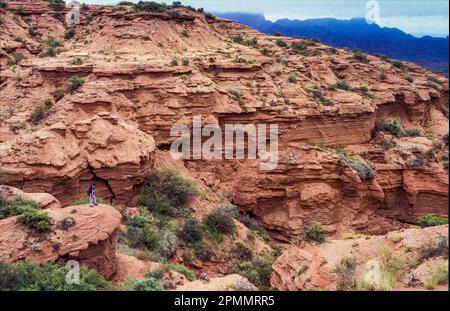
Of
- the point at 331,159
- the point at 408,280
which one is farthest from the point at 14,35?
the point at 408,280

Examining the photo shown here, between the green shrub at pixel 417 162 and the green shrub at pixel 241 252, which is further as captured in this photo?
the green shrub at pixel 417 162

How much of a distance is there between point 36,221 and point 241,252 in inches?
343

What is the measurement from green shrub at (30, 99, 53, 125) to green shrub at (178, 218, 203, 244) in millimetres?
7930

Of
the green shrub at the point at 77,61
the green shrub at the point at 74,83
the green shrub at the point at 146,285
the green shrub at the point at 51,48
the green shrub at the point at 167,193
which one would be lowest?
the green shrub at the point at 167,193

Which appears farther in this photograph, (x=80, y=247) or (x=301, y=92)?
(x=301, y=92)

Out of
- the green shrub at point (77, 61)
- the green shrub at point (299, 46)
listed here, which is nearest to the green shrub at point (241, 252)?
the green shrub at point (77, 61)

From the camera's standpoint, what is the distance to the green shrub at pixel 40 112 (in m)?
19.9

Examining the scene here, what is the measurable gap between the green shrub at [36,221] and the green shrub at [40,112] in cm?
856

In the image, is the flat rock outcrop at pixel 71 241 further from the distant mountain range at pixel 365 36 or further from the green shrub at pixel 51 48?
the distant mountain range at pixel 365 36

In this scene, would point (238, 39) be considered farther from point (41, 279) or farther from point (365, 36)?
point (41, 279)

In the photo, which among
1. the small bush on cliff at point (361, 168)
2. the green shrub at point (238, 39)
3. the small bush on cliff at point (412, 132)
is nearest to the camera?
the small bush on cliff at point (361, 168)

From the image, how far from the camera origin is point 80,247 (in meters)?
12.1
